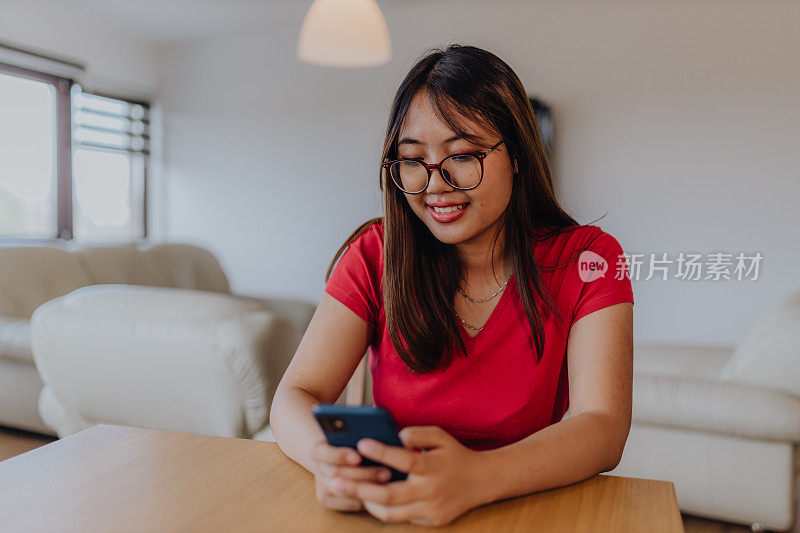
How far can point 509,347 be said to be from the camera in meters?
1.00

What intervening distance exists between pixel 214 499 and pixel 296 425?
19 centimetres

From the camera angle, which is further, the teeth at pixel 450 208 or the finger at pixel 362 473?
the teeth at pixel 450 208

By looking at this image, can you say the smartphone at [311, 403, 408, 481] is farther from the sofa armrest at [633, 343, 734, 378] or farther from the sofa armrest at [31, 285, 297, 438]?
the sofa armrest at [633, 343, 734, 378]

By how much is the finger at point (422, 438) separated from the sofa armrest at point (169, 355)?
81 centimetres

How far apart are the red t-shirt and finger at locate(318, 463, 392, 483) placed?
304 mm

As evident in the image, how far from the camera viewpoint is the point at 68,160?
15.7 ft

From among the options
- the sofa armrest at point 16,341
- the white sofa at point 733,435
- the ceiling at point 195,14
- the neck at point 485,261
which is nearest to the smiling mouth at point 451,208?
the neck at point 485,261

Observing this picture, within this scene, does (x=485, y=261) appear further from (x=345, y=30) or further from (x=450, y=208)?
(x=345, y=30)

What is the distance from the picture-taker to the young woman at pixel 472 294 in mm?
946

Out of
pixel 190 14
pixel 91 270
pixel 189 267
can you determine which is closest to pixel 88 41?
pixel 190 14

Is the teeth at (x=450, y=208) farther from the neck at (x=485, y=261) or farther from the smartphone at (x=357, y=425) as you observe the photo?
the smartphone at (x=357, y=425)

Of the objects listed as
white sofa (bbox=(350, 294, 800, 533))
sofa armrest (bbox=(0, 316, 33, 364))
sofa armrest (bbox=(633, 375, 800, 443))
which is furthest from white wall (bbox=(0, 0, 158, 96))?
sofa armrest (bbox=(633, 375, 800, 443))

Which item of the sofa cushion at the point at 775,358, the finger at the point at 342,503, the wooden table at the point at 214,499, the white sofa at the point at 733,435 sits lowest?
the white sofa at the point at 733,435

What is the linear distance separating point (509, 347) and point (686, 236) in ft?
11.4
